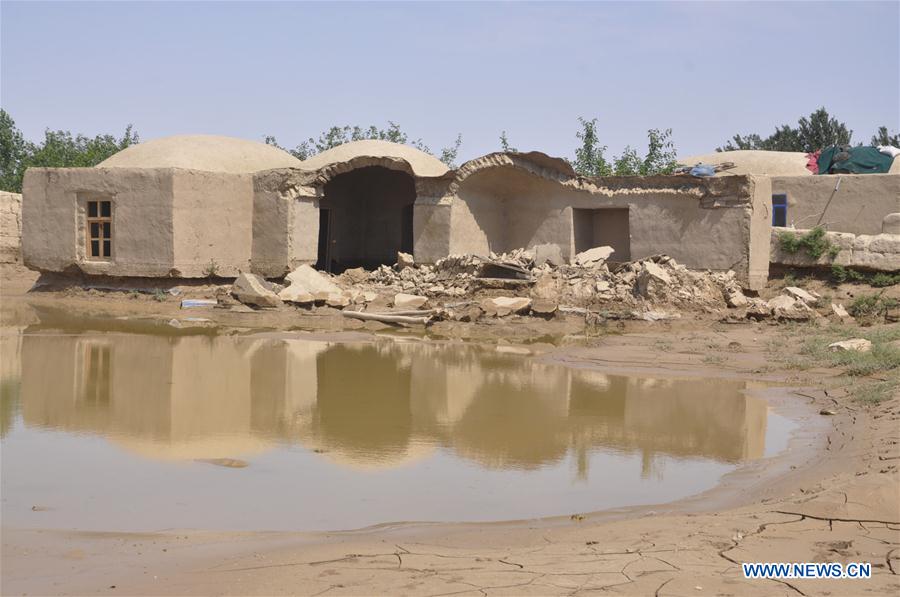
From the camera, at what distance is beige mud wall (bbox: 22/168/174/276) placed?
17422 millimetres

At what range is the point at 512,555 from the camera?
171 inches

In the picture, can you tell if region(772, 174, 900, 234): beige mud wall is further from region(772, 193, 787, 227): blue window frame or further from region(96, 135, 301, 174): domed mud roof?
region(96, 135, 301, 174): domed mud roof

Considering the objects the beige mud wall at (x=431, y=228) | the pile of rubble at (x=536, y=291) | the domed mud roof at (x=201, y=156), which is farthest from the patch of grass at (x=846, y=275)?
the domed mud roof at (x=201, y=156)

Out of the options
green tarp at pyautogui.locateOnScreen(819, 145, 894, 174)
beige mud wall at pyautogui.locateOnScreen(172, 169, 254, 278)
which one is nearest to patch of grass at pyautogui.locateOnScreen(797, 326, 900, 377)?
green tarp at pyautogui.locateOnScreen(819, 145, 894, 174)

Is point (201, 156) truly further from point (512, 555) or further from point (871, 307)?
point (512, 555)

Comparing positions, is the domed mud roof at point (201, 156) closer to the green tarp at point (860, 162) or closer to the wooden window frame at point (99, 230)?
the wooden window frame at point (99, 230)

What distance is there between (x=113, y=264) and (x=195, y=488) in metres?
13.3

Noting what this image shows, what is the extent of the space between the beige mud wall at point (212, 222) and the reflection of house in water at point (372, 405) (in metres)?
5.42

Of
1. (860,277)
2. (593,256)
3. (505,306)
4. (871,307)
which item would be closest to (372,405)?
(505,306)

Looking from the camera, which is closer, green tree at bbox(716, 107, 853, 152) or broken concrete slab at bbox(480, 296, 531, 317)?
broken concrete slab at bbox(480, 296, 531, 317)

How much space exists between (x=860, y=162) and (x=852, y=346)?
1043 cm

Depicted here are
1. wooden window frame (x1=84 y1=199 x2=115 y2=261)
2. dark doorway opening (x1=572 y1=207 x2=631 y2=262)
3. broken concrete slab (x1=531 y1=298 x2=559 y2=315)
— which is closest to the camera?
broken concrete slab (x1=531 y1=298 x2=559 y2=315)

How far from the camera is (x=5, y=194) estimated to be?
2294 centimetres

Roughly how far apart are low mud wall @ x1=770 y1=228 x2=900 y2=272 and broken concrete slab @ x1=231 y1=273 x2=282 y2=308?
976 centimetres
